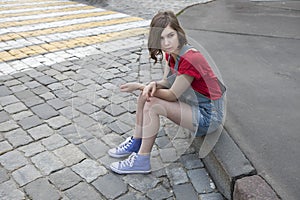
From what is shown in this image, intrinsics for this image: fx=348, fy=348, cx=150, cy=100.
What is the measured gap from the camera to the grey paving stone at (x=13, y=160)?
2.76 m

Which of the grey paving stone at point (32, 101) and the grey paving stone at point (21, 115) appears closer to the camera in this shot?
the grey paving stone at point (21, 115)

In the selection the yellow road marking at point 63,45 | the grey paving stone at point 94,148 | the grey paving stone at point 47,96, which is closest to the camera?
the grey paving stone at point 94,148

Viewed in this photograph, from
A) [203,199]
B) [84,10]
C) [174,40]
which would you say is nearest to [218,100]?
[174,40]

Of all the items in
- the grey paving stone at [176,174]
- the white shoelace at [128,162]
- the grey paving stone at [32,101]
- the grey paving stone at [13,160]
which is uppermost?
the white shoelace at [128,162]

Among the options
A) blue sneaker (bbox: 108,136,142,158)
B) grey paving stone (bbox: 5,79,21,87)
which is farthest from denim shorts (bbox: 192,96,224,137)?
grey paving stone (bbox: 5,79,21,87)

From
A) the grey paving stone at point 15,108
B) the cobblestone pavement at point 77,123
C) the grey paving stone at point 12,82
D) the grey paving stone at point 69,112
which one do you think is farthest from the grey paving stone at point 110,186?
the grey paving stone at point 12,82

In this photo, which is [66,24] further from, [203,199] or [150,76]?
[203,199]

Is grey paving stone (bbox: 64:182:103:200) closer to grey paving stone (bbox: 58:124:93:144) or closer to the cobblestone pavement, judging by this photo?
the cobblestone pavement

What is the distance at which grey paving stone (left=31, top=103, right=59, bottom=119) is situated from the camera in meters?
3.52

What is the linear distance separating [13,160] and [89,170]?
2.11ft

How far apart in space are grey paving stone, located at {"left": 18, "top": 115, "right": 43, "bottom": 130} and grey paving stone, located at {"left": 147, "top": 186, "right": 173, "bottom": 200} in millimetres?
1432

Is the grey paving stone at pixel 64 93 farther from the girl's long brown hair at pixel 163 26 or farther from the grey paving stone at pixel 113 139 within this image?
the girl's long brown hair at pixel 163 26

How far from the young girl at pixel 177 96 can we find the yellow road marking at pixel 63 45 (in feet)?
10.1

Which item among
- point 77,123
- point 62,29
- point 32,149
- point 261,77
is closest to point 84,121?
point 77,123
